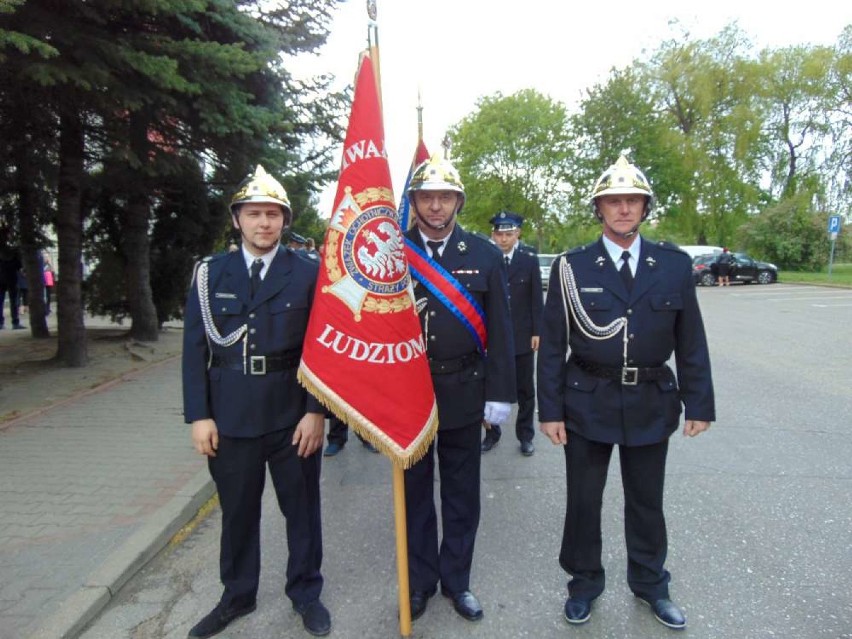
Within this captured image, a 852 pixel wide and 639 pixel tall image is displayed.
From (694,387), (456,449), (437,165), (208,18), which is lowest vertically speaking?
(456,449)

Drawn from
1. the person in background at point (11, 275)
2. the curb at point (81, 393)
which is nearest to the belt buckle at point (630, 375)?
the curb at point (81, 393)

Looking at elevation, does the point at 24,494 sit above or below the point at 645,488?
below

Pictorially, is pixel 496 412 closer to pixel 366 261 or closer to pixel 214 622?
pixel 366 261

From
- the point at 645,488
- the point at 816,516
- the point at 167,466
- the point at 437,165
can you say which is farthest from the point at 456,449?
the point at 167,466

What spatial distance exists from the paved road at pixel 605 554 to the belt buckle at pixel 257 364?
1.25 meters

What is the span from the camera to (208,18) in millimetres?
7539

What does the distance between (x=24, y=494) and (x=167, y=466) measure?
102 centimetres

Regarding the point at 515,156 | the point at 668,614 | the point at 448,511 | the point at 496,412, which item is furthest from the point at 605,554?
the point at 515,156

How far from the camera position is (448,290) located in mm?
3133

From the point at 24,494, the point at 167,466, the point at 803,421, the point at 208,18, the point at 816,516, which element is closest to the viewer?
the point at 816,516

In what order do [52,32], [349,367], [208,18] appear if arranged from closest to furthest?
1. [349,367]
2. [52,32]
3. [208,18]

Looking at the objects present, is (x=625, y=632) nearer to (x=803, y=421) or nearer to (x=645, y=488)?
(x=645, y=488)

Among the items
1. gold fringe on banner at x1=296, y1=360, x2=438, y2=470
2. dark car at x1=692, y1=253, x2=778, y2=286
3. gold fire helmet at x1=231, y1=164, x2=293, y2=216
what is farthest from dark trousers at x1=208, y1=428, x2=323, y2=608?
dark car at x1=692, y1=253, x2=778, y2=286

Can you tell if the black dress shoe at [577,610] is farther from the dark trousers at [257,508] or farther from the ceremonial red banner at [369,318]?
the dark trousers at [257,508]
